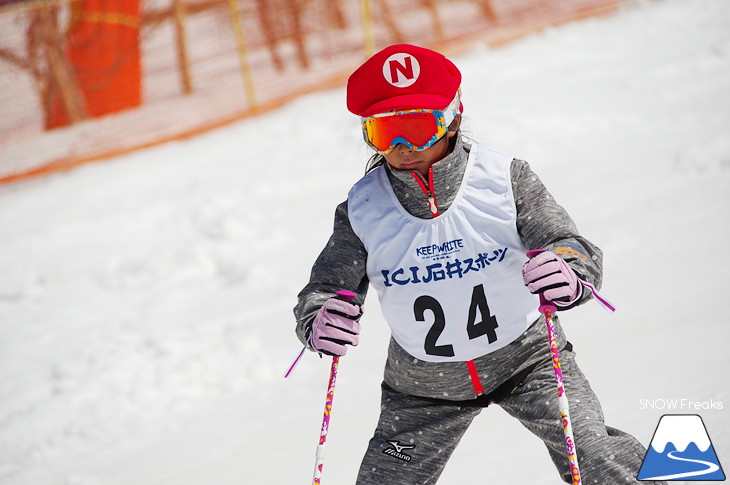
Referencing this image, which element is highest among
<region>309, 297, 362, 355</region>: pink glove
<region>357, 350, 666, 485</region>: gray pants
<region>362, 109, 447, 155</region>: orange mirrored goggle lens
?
<region>362, 109, 447, 155</region>: orange mirrored goggle lens

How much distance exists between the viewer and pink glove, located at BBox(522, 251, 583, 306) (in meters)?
2.34

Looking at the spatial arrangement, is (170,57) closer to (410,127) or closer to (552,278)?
(410,127)

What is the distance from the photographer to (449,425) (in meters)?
2.70

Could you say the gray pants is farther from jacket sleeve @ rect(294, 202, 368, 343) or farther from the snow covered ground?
the snow covered ground

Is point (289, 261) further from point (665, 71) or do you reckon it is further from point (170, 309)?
point (665, 71)

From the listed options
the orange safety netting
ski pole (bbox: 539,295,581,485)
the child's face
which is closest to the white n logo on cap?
the child's face

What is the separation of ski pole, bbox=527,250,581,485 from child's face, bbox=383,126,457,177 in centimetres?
44

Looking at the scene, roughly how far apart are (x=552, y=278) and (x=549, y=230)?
0.28m

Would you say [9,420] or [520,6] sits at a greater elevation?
Answer: [520,6]

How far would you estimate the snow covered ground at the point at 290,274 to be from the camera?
14.3 ft

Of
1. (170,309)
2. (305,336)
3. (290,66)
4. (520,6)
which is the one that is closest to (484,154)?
(305,336)

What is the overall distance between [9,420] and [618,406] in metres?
3.36

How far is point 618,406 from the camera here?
4.02 m

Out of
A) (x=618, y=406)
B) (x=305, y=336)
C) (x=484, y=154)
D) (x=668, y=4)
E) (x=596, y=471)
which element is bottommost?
(x=618, y=406)
